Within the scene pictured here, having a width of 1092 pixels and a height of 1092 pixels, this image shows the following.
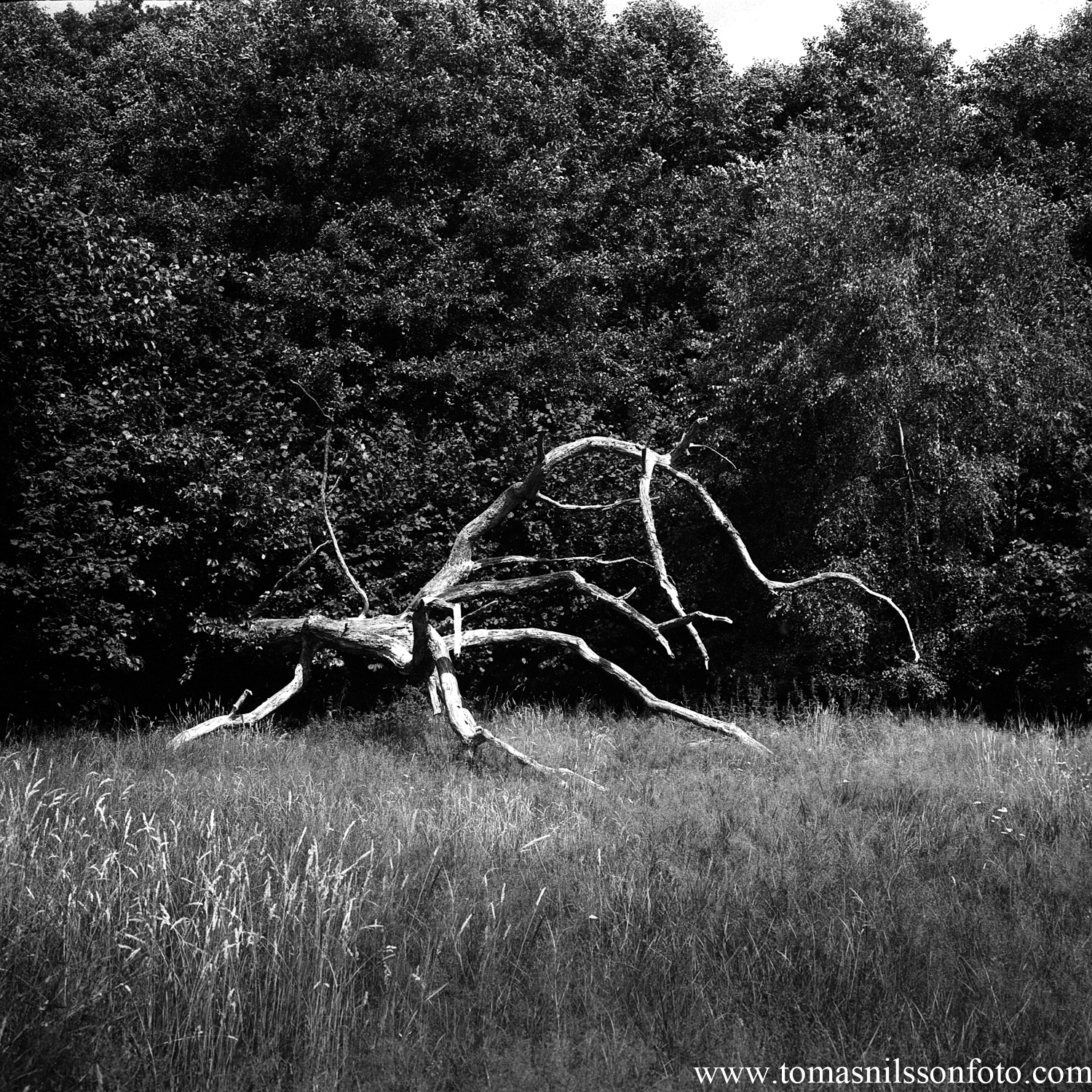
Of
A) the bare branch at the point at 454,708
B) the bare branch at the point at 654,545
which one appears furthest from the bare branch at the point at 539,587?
the bare branch at the point at 454,708

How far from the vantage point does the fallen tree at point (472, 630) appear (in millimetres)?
8828

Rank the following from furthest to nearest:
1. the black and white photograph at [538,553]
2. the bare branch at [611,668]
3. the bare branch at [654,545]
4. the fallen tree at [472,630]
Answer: the bare branch at [611,668] < the fallen tree at [472,630] < the bare branch at [654,545] < the black and white photograph at [538,553]

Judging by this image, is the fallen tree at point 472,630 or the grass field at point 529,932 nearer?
the grass field at point 529,932

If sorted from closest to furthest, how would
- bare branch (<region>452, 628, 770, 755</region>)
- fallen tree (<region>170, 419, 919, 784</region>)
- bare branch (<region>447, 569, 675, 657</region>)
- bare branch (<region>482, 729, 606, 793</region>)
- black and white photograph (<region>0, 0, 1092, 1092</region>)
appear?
black and white photograph (<region>0, 0, 1092, 1092</region>) < bare branch (<region>482, 729, 606, 793</region>) < fallen tree (<region>170, 419, 919, 784</region>) < bare branch (<region>452, 628, 770, 755</region>) < bare branch (<region>447, 569, 675, 657</region>)

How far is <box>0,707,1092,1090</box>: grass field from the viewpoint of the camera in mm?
3838

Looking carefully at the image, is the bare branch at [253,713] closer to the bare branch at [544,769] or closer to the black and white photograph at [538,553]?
the black and white photograph at [538,553]

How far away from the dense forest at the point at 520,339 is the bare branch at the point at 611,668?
2.36 m

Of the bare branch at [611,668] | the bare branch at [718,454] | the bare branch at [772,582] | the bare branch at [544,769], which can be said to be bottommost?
the bare branch at [544,769]

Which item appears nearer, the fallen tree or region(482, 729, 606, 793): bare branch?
region(482, 729, 606, 793): bare branch

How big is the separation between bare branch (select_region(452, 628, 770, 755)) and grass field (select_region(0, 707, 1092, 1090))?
136 cm

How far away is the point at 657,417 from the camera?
14.7 metres

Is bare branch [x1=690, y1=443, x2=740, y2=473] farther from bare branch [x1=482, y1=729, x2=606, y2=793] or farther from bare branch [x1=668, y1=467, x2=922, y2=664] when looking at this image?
bare branch [x1=482, y1=729, x2=606, y2=793]

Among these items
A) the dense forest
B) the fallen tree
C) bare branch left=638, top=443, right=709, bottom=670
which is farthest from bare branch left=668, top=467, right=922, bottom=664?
the dense forest

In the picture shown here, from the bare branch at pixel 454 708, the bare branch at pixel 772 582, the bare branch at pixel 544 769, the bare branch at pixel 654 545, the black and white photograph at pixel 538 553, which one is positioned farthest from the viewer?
the bare branch at pixel 772 582
